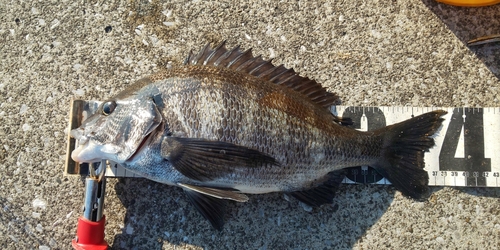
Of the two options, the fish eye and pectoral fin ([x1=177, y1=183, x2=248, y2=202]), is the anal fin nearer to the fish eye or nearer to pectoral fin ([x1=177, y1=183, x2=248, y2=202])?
pectoral fin ([x1=177, y1=183, x2=248, y2=202])

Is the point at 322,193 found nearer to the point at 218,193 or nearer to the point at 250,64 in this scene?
the point at 218,193

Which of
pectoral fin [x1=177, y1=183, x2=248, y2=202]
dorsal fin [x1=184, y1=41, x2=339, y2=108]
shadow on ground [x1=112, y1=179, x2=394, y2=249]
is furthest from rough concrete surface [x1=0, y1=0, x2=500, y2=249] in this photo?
pectoral fin [x1=177, y1=183, x2=248, y2=202]

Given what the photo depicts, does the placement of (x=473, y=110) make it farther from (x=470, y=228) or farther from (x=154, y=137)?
(x=154, y=137)

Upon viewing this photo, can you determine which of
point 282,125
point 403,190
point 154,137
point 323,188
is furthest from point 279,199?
point 154,137

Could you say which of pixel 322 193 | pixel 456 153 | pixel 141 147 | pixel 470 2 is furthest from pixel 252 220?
pixel 470 2

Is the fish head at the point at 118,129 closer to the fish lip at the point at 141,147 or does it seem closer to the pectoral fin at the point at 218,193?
the fish lip at the point at 141,147

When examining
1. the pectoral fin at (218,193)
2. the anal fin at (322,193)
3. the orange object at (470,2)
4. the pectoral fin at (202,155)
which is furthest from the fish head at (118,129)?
the orange object at (470,2)

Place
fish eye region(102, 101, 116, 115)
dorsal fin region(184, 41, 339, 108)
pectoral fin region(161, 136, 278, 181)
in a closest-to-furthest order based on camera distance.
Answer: pectoral fin region(161, 136, 278, 181) → fish eye region(102, 101, 116, 115) → dorsal fin region(184, 41, 339, 108)
